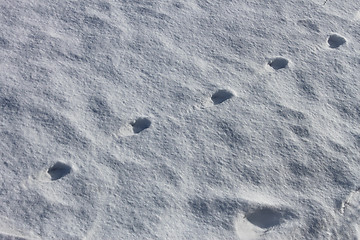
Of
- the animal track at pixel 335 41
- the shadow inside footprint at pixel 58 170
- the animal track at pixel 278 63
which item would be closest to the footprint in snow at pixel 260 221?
the shadow inside footprint at pixel 58 170

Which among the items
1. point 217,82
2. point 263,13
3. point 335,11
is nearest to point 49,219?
point 217,82

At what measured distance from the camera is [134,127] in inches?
103

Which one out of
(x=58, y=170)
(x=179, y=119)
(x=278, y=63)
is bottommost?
(x=58, y=170)

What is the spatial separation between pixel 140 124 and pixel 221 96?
0.39m

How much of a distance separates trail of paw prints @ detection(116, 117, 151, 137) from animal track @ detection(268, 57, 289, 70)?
2.26 ft

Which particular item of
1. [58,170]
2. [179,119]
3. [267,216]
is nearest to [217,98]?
[179,119]

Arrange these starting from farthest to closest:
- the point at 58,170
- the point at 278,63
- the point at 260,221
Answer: the point at 278,63 → the point at 58,170 → the point at 260,221

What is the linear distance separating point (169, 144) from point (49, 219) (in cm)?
57

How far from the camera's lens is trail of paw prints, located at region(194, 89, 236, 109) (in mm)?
2715

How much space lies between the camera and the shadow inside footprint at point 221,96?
9.01 ft

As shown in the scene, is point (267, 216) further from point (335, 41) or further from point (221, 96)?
point (335, 41)

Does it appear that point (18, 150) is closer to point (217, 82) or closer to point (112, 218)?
point (112, 218)

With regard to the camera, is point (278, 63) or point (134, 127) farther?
point (278, 63)

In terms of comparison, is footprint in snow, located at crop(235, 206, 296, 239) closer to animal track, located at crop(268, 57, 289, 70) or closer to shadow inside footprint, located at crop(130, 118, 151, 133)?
shadow inside footprint, located at crop(130, 118, 151, 133)
